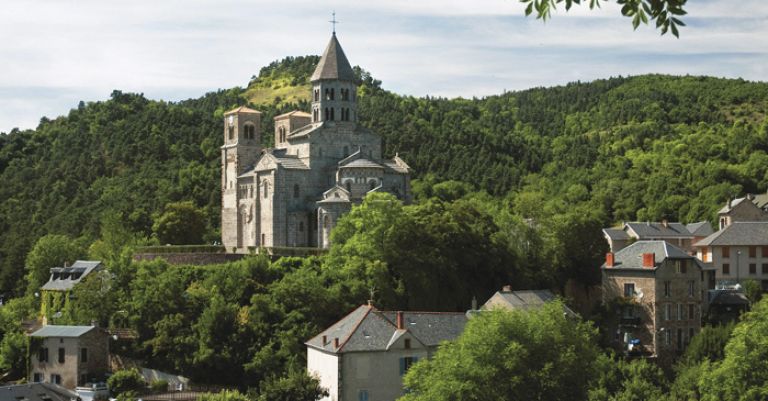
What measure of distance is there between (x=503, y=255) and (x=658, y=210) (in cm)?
4983

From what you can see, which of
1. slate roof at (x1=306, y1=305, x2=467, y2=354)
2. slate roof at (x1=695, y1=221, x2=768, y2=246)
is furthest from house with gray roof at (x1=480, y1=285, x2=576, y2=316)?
slate roof at (x1=695, y1=221, x2=768, y2=246)

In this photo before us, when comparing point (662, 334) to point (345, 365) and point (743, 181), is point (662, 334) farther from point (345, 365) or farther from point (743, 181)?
point (743, 181)

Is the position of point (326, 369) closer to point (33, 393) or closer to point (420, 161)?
point (33, 393)

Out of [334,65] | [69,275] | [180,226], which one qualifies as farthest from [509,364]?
[180,226]

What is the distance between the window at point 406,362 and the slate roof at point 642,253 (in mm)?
18613

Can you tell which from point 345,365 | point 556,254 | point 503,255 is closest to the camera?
point 345,365

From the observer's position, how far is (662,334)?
63.8m

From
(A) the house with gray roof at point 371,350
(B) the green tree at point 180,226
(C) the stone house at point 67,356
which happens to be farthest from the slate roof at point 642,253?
(B) the green tree at point 180,226

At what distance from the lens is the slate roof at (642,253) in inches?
2594

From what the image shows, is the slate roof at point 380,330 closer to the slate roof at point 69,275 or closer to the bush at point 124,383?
the bush at point 124,383

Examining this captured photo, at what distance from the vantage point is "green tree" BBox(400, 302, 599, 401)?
4603cm

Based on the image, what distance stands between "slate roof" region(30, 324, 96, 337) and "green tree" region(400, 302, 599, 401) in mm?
21287

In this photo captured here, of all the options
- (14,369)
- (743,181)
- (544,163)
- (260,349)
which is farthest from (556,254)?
(544,163)

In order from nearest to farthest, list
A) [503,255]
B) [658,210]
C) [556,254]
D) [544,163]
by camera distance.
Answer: [503,255] → [556,254] → [658,210] → [544,163]
